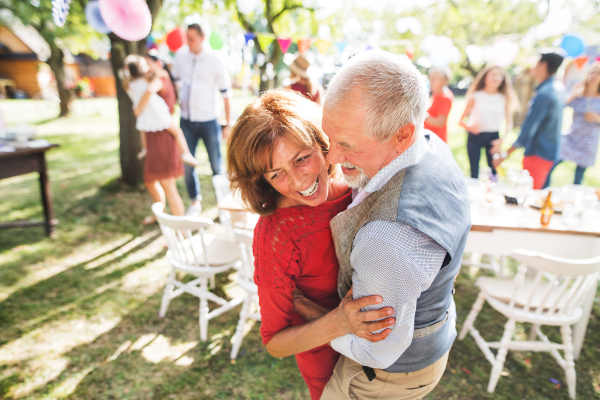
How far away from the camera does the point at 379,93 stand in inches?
35.4

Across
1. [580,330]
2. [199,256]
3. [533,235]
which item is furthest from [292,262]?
[580,330]

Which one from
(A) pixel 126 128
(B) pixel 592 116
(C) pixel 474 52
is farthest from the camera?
(C) pixel 474 52

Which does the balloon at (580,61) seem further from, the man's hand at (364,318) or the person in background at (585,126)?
the man's hand at (364,318)

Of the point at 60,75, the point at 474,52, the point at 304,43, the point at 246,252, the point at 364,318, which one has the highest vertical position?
the point at 474,52

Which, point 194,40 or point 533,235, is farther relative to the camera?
point 194,40

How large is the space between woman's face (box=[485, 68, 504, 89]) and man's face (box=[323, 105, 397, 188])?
4499mm

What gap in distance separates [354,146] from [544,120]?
3.80 m

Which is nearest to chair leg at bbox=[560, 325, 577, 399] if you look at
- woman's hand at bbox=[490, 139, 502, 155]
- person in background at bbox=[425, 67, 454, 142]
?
person in background at bbox=[425, 67, 454, 142]

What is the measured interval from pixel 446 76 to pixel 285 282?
14.4 feet

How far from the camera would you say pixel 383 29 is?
901 inches

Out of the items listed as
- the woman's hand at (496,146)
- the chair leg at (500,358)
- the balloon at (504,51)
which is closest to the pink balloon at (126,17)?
the chair leg at (500,358)

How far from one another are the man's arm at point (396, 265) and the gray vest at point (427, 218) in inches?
1.2

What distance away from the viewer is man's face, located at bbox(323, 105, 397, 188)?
3.11 ft

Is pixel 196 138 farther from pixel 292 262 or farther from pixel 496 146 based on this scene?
pixel 496 146
